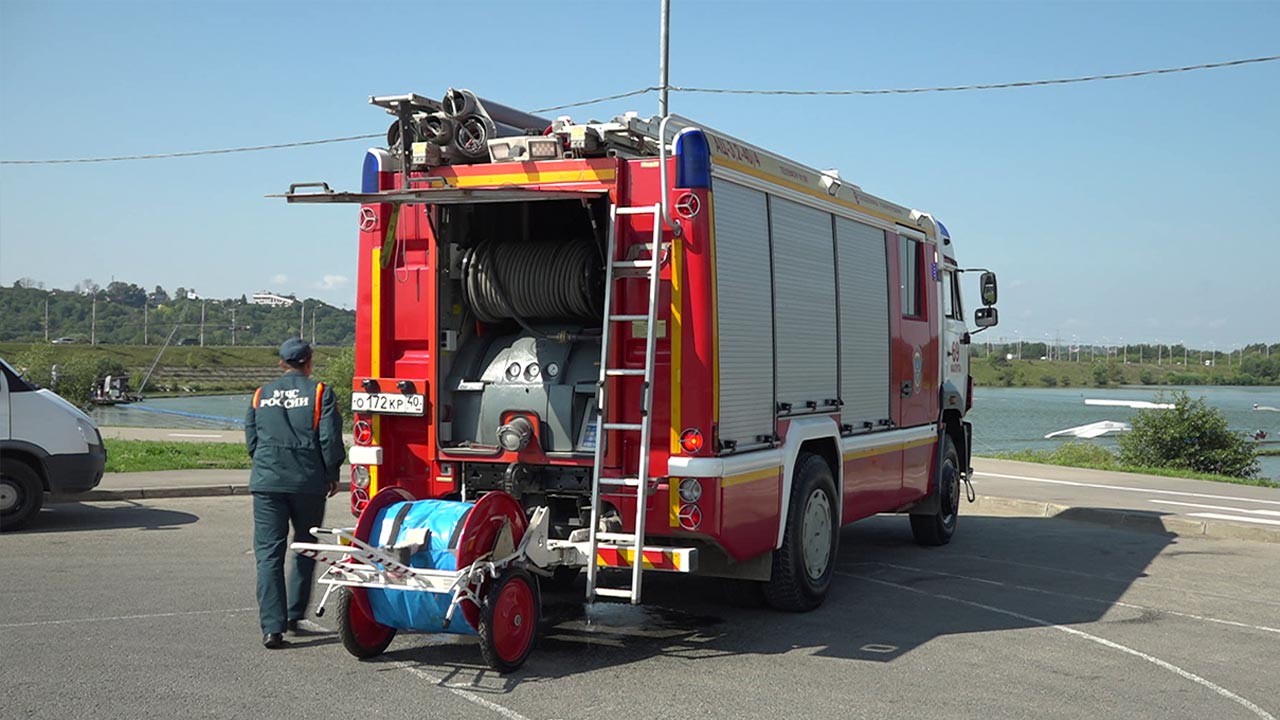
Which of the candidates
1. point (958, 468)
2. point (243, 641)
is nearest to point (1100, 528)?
point (958, 468)

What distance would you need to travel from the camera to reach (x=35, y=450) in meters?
12.6

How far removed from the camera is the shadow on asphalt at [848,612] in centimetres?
756

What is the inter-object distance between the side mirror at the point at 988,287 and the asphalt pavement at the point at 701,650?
137 inches

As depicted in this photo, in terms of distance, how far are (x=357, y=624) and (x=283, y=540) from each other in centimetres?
100

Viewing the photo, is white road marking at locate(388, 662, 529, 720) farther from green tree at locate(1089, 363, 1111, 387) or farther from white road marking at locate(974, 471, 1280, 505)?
green tree at locate(1089, 363, 1111, 387)

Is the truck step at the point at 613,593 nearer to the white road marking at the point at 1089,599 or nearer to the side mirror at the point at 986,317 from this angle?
the white road marking at the point at 1089,599

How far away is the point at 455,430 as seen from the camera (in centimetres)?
851

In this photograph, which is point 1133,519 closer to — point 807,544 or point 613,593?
point 807,544

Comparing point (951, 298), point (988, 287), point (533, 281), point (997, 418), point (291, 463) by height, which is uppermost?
point (988, 287)

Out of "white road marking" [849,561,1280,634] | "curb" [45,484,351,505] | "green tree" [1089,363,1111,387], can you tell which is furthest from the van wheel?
"green tree" [1089,363,1111,387]

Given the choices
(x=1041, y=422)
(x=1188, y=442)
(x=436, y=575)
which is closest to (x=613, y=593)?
(x=436, y=575)

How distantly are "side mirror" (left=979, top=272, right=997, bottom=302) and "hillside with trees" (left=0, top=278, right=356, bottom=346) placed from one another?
2727 inches

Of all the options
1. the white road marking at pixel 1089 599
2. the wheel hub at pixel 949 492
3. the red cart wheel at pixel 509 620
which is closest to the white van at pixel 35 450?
the red cart wheel at pixel 509 620

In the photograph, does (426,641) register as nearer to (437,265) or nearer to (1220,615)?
(437,265)
